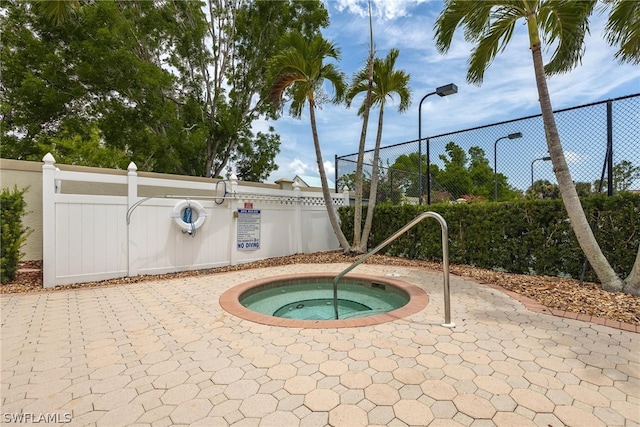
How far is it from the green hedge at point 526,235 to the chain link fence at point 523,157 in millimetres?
555

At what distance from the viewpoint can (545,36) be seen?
4.36 m

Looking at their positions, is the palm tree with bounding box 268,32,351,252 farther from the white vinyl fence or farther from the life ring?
the life ring

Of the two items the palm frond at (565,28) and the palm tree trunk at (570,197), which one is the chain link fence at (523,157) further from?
the palm tree trunk at (570,197)

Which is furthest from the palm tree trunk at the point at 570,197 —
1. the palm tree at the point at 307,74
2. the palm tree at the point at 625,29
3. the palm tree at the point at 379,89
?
the palm tree at the point at 307,74

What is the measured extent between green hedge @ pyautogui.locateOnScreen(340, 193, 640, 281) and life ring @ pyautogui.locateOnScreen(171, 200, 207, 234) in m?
4.57

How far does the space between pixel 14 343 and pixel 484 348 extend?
4.10m

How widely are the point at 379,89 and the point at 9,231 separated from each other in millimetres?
7550

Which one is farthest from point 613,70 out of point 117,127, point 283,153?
point 117,127

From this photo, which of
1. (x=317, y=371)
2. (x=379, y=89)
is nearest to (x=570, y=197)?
(x=317, y=371)

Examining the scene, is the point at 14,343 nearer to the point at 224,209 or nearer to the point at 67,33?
the point at 224,209

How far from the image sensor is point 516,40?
14.4ft

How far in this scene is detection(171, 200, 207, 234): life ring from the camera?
5680 millimetres

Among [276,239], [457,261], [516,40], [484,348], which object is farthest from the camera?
[276,239]

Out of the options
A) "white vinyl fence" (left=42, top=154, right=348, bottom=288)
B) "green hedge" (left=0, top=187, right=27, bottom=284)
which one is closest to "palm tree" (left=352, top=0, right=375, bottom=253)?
"white vinyl fence" (left=42, top=154, right=348, bottom=288)
